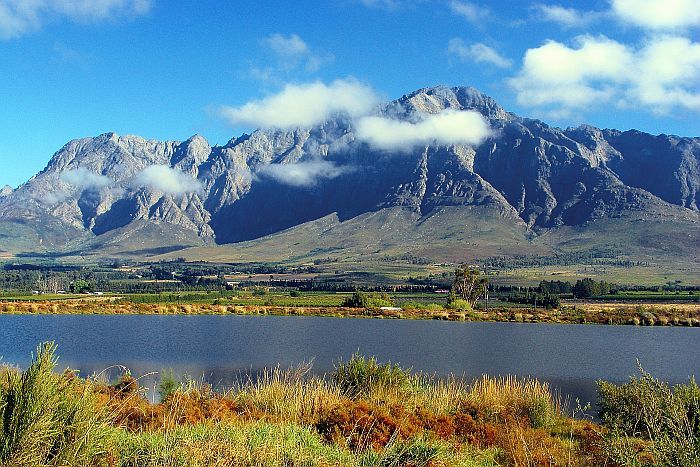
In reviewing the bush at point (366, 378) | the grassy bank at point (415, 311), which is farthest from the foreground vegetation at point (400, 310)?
the bush at point (366, 378)

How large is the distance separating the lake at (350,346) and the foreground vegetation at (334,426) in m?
11.6

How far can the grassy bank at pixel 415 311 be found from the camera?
262 ft

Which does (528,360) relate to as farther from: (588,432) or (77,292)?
(77,292)

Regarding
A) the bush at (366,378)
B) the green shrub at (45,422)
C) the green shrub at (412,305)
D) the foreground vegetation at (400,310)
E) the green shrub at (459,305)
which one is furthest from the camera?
the green shrub at (459,305)

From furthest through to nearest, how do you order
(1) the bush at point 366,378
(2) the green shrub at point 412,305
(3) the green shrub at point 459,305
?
1. (3) the green shrub at point 459,305
2. (2) the green shrub at point 412,305
3. (1) the bush at point 366,378

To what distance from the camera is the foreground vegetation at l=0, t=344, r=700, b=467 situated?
777cm

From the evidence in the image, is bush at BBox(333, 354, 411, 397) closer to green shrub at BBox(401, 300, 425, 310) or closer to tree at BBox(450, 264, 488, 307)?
green shrub at BBox(401, 300, 425, 310)

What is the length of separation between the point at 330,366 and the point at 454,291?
68903 millimetres

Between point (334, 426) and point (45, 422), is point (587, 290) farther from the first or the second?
point (45, 422)

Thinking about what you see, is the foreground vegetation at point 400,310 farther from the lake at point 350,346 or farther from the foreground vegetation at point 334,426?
the foreground vegetation at point 334,426

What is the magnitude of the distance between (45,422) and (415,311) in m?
81.9

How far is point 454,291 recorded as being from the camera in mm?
103812

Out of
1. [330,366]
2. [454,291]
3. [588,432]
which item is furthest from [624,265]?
[588,432]

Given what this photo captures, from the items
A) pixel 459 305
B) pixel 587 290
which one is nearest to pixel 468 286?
pixel 459 305
